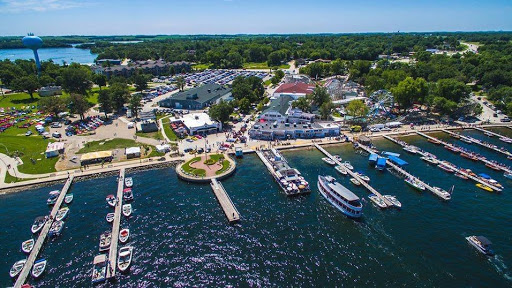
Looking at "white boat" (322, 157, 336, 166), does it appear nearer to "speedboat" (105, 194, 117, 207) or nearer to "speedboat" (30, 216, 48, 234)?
"speedboat" (105, 194, 117, 207)

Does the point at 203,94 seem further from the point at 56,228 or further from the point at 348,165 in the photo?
the point at 56,228

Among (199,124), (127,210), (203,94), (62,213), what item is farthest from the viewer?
(203,94)

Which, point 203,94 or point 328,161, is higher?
point 203,94

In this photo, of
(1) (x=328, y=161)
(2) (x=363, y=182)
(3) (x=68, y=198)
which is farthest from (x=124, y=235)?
(2) (x=363, y=182)

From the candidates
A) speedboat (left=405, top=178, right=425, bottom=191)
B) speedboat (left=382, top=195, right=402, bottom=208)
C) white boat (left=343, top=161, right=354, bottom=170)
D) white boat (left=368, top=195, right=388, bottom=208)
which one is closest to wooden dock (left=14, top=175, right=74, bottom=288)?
white boat (left=368, top=195, right=388, bottom=208)

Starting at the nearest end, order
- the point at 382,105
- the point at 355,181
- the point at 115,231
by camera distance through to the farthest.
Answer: the point at 115,231
the point at 355,181
the point at 382,105

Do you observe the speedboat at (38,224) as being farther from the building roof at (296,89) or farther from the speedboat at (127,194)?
the building roof at (296,89)
